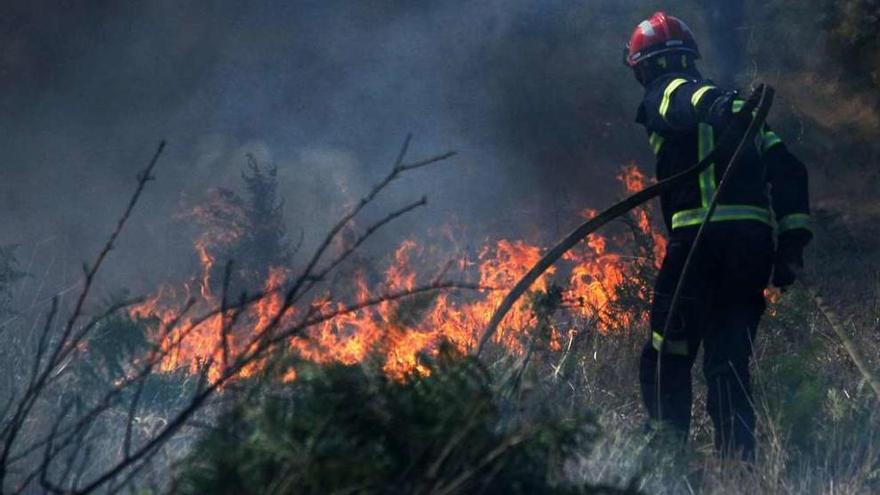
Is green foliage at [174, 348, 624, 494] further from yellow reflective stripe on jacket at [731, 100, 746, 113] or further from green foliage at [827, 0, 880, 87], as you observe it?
green foliage at [827, 0, 880, 87]

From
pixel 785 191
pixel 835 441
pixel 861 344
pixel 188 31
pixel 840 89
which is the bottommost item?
pixel 835 441

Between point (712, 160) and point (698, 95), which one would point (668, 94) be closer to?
point (698, 95)

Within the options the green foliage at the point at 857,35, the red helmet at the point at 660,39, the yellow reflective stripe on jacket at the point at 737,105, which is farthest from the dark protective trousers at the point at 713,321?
the green foliage at the point at 857,35

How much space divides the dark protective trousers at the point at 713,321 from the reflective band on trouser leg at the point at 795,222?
90 mm

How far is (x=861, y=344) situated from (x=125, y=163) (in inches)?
425

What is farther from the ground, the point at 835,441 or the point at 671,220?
the point at 671,220

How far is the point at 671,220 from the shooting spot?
512 centimetres

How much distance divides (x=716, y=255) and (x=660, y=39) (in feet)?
3.26

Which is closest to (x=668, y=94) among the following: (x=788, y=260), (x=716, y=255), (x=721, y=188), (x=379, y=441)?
(x=721, y=188)

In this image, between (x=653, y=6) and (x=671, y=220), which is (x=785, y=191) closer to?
(x=671, y=220)

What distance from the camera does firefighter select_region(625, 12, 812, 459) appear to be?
4820 millimetres

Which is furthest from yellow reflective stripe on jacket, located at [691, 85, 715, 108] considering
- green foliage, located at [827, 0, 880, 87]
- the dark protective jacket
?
green foliage, located at [827, 0, 880, 87]

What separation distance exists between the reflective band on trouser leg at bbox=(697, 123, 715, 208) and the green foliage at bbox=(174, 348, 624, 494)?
8.21 feet

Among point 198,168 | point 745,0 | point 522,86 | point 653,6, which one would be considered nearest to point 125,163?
point 198,168
